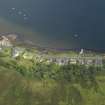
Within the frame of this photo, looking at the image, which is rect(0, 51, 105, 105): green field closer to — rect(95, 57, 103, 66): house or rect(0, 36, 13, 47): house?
rect(95, 57, 103, 66): house

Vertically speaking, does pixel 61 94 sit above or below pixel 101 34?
below

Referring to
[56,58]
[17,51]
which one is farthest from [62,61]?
[17,51]

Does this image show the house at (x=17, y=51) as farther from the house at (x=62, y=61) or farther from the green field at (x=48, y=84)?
the house at (x=62, y=61)

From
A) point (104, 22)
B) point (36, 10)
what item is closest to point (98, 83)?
point (104, 22)

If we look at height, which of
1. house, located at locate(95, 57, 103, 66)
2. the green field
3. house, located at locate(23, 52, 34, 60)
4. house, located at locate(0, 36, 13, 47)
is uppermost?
house, located at locate(0, 36, 13, 47)

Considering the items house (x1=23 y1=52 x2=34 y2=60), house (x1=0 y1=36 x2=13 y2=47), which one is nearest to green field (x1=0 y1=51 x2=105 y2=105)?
house (x1=23 y1=52 x2=34 y2=60)

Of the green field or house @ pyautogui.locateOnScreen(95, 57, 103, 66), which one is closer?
the green field

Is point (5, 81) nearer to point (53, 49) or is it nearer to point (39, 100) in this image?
point (39, 100)

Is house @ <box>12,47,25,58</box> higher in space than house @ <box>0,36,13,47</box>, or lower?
lower
